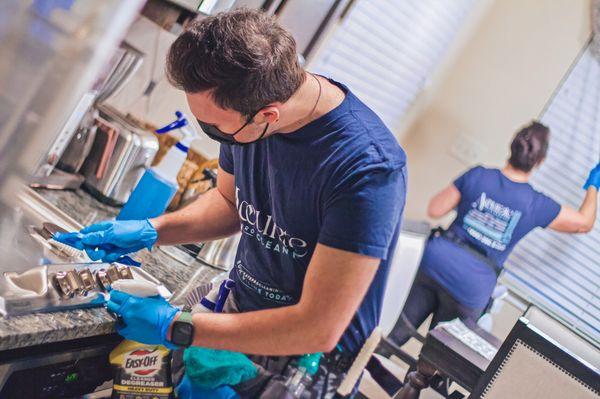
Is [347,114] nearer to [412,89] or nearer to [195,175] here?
[195,175]

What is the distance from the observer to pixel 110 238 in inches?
57.3

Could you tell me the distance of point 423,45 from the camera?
3.91 metres

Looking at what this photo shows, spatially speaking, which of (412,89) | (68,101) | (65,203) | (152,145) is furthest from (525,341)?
(412,89)

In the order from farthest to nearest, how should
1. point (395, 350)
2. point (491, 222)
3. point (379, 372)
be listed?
→ point (491, 222) < point (395, 350) < point (379, 372)

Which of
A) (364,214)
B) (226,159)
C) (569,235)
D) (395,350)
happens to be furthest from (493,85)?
(364,214)

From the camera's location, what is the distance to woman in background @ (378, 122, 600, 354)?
3.12 m

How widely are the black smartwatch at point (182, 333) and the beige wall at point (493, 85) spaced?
3.23 metres

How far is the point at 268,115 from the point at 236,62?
0.13 metres

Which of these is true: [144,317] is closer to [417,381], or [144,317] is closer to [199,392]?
[199,392]

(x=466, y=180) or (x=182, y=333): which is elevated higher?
(x=466, y=180)

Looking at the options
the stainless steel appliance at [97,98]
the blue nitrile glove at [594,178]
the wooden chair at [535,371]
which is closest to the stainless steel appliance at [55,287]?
the stainless steel appliance at [97,98]

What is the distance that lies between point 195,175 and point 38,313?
1.06m

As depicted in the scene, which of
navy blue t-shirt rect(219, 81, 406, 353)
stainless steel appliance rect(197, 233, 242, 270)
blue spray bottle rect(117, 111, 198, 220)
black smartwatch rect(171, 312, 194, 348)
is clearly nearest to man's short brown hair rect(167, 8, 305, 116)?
navy blue t-shirt rect(219, 81, 406, 353)

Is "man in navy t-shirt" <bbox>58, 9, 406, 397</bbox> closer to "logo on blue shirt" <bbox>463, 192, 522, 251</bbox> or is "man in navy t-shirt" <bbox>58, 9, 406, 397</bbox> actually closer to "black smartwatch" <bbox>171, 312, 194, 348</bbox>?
"black smartwatch" <bbox>171, 312, 194, 348</bbox>
